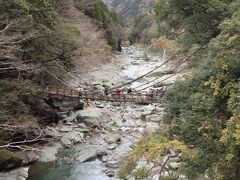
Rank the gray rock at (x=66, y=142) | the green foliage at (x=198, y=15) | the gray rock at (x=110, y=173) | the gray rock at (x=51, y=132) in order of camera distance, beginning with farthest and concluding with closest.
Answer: the gray rock at (x=51, y=132) < the gray rock at (x=66, y=142) < the green foliage at (x=198, y=15) < the gray rock at (x=110, y=173)

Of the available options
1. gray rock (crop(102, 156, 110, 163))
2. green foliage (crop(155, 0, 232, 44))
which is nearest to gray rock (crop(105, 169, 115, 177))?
gray rock (crop(102, 156, 110, 163))

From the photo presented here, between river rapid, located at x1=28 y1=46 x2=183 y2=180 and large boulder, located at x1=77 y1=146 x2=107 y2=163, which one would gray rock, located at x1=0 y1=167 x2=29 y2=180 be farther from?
large boulder, located at x1=77 y1=146 x2=107 y2=163

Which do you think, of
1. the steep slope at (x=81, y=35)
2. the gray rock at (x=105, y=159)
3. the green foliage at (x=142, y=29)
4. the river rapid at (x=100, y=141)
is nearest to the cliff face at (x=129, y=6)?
the green foliage at (x=142, y=29)

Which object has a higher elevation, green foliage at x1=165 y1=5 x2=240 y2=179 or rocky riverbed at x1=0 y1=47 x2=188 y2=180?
green foliage at x1=165 y1=5 x2=240 y2=179

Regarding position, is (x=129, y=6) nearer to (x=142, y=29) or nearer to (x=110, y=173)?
(x=142, y=29)

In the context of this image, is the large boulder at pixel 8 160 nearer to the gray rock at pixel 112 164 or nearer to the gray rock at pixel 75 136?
the gray rock at pixel 112 164

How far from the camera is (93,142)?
1630cm

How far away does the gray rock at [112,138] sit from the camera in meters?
16.3

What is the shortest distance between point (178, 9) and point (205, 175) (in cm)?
927

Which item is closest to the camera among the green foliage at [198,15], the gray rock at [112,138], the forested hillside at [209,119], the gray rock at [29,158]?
the forested hillside at [209,119]

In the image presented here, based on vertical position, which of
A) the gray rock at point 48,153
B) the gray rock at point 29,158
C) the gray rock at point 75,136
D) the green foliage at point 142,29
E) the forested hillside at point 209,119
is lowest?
the green foliage at point 142,29

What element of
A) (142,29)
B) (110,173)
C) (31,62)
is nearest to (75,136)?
(31,62)

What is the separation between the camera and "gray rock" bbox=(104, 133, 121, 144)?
16297mm

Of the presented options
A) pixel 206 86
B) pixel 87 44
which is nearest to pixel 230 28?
pixel 206 86
